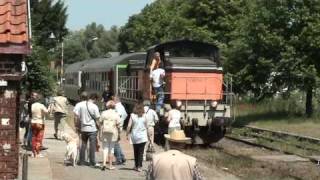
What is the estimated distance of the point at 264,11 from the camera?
32344 millimetres

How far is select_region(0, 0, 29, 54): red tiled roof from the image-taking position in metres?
11.1

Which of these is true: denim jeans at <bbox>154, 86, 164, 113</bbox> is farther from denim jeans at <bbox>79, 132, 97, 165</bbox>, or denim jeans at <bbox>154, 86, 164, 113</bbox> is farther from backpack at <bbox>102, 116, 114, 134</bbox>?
backpack at <bbox>102, 116, 114, 134</bbox>

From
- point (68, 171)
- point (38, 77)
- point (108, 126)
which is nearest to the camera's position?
point (68, 171)

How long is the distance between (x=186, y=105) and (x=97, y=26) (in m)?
169

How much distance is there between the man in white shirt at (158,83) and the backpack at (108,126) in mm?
6634

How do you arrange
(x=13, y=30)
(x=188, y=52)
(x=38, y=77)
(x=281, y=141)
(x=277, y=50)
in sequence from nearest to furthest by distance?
(x=13, y=30) < (x=188, y=52) < (x=281, y=141) < (x=38, y=77) < (x=277, y=50)

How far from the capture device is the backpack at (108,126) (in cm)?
1577

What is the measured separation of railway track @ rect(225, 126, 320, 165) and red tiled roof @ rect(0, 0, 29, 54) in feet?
32.9

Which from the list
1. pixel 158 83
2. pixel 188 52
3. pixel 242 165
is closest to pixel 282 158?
pixel 242 165

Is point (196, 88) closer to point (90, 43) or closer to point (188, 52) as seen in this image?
point (188, 52)

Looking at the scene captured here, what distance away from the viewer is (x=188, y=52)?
24.0 metres

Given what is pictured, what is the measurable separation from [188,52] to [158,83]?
79.2 inches

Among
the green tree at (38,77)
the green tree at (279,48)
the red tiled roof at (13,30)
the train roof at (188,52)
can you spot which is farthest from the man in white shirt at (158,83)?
the red tiled roof at (13,30)

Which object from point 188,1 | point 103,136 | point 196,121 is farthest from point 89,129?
point 188,1
